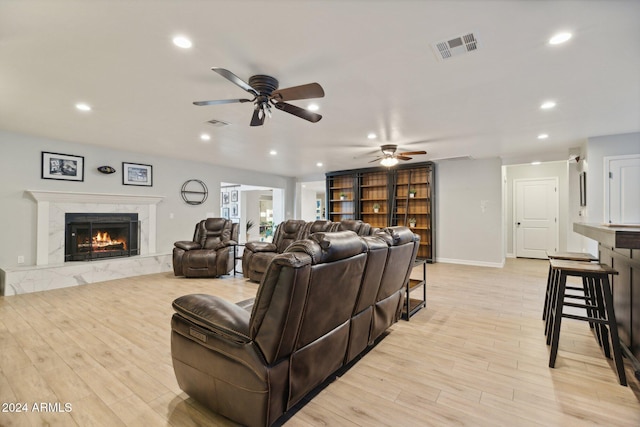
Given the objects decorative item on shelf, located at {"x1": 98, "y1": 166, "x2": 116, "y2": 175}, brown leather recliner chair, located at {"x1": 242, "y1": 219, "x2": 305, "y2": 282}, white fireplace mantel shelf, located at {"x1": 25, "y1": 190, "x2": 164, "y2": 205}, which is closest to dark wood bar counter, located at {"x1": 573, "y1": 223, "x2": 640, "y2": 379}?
brown leather recliner chair, located at {"x1": 242, "y1": 219, "x2": 305, "y2": 282}

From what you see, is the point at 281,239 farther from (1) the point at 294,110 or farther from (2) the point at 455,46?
(2) the point at 455,46

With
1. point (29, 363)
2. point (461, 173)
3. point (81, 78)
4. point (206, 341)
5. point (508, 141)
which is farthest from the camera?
point (461, 173)

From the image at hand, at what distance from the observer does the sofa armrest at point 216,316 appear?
59.8 inches

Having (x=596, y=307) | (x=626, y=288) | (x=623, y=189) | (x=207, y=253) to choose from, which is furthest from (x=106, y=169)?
(x=623, y=189)

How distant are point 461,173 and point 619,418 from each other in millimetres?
5850

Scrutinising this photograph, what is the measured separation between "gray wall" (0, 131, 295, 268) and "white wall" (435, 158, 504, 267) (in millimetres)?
5412

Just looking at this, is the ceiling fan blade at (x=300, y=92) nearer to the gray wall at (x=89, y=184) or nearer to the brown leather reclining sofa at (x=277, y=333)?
the brown leather reclining sofa at (x=277, y=333)

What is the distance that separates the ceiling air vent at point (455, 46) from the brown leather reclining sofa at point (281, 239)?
2.81 metres

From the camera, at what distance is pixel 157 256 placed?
6.04 metres

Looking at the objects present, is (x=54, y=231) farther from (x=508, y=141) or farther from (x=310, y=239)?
(x=508, y=141)

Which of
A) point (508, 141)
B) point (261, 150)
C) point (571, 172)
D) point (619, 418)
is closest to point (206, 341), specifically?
point (619, 418)

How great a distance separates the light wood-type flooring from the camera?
5.65 feet

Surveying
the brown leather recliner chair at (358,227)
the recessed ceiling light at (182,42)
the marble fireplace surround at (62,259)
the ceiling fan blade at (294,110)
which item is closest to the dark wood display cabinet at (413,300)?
the brown leather recliner chair at (358,227)

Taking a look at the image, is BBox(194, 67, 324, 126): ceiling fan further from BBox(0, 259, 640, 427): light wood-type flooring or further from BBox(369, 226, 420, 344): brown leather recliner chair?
BBox(0, 259, 640, 427): light wood-type flooring
